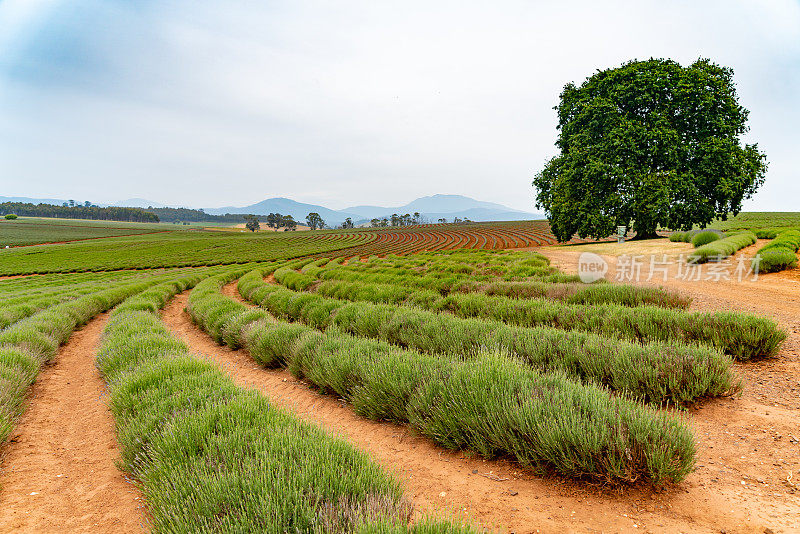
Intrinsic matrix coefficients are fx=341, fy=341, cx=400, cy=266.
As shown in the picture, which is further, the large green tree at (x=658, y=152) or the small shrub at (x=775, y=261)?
the large green tree at (x=658, y=152)

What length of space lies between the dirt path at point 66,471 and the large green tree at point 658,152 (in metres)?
25.2

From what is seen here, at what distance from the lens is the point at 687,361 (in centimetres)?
399

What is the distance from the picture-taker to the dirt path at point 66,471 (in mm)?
2865

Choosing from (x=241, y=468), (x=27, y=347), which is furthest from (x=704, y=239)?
(x=27, y=347)

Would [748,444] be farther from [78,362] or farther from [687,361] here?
[78,362]

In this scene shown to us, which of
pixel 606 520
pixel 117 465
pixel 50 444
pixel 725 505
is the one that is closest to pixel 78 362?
pixel 50 444

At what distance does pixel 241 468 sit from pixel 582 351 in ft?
13.9

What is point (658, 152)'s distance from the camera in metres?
21.4

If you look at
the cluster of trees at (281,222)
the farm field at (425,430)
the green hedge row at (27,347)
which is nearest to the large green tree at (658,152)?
the farm field at (425,430)

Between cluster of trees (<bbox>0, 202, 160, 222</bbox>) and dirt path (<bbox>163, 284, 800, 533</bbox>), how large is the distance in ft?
684

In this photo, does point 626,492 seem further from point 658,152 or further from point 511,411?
point 658,152

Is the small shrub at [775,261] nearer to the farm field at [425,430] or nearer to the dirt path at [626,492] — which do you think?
the farm field at [425,430]

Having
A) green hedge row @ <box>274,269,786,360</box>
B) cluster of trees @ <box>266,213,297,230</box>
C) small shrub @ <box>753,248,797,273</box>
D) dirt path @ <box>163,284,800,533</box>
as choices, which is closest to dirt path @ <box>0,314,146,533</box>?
dirt path @ <box>163,284,800,533</box>

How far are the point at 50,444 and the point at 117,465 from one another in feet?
5.42
